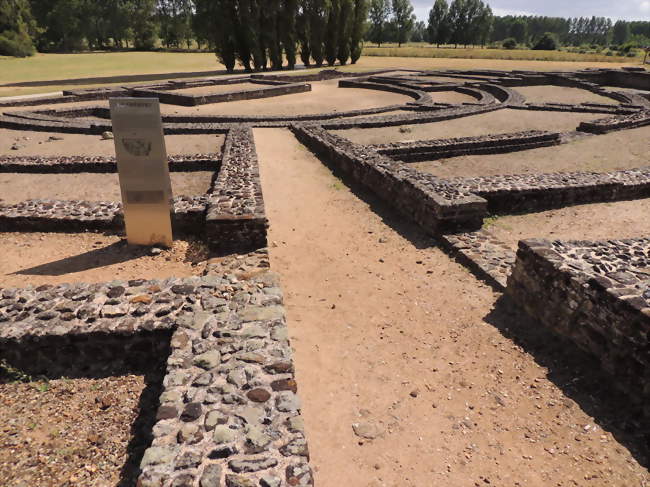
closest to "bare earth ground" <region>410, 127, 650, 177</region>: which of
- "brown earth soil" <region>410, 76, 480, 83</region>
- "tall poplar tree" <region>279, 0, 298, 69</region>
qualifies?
"brown earth soil" <region>410, 76, 480, 83</region>

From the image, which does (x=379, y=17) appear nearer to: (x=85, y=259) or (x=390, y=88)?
(x=390, y=88)

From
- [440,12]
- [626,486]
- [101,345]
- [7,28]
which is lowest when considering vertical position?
[626,486]

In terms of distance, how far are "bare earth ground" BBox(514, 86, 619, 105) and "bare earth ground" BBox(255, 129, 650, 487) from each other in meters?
22.9

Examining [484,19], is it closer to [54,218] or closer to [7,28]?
[7,28]

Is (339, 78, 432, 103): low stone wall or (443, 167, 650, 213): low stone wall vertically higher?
(339, 78, 432, 103): low stone wall

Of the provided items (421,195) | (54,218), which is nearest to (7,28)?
(54,218)

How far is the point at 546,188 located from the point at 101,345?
8.31 m

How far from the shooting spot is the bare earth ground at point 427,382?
140 inches

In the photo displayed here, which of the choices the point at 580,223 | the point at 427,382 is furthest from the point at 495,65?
the point at 427,382

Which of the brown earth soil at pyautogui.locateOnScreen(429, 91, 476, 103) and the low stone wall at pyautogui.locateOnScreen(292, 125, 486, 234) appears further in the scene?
the brown earth soil at pyautogui.locateOnScreen(429, 91, 476, 103)

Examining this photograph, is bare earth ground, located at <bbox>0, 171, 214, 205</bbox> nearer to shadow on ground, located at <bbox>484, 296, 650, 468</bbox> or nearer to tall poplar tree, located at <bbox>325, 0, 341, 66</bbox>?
shadow on ground, located at <bbox>484, 296, 650, 468</bbox>

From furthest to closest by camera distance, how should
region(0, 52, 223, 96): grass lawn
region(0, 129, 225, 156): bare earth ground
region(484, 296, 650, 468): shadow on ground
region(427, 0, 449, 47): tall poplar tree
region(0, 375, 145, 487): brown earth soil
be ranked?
region(427, 0, 449, 47): tall poplar tree < region(0, 52, 223, 96): grass lawn < region(0, 129, 225, 156): bare earth ground < region(484, 296, 650, 468): shadow on ground < region(0, 375, 145, 487): brown earth soil

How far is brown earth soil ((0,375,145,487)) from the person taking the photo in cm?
332

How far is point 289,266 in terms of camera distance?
686 centimetres
